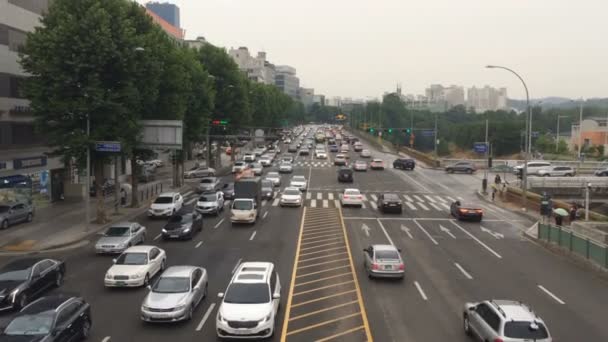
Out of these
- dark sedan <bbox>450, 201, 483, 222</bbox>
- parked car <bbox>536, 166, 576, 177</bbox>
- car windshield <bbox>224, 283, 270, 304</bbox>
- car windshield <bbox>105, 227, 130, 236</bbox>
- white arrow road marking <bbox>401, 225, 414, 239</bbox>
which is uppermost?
parked car <bbox>536, 166, 576, 177</bbox>

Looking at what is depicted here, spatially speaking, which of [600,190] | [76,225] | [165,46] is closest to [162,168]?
[165,46]

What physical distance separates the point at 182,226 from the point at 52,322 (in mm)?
16944

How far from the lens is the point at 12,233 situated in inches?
1292

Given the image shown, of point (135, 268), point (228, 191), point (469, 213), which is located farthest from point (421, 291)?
point (228, 191)

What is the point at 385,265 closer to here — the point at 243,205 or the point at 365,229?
the point at 365,229

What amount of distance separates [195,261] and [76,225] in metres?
13.3

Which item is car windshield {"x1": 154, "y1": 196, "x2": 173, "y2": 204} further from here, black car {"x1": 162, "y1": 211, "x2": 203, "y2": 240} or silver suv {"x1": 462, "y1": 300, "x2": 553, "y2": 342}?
silver suv {"x1": 462, "y1": 300, "x2": 553, "y2": 342}

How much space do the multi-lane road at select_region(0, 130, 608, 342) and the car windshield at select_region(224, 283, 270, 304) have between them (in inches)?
44.5

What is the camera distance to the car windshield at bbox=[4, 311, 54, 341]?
14098 millimetres

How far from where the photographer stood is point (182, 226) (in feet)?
103

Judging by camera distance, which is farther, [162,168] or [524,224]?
[162,168]

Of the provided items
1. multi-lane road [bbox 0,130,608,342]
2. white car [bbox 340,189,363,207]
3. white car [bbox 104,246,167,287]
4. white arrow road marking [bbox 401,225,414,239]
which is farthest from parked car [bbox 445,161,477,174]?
white car [bbox 104,246,167,287]

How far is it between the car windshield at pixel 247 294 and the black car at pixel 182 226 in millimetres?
14675

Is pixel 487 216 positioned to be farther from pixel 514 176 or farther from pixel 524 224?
pixel 514 176
